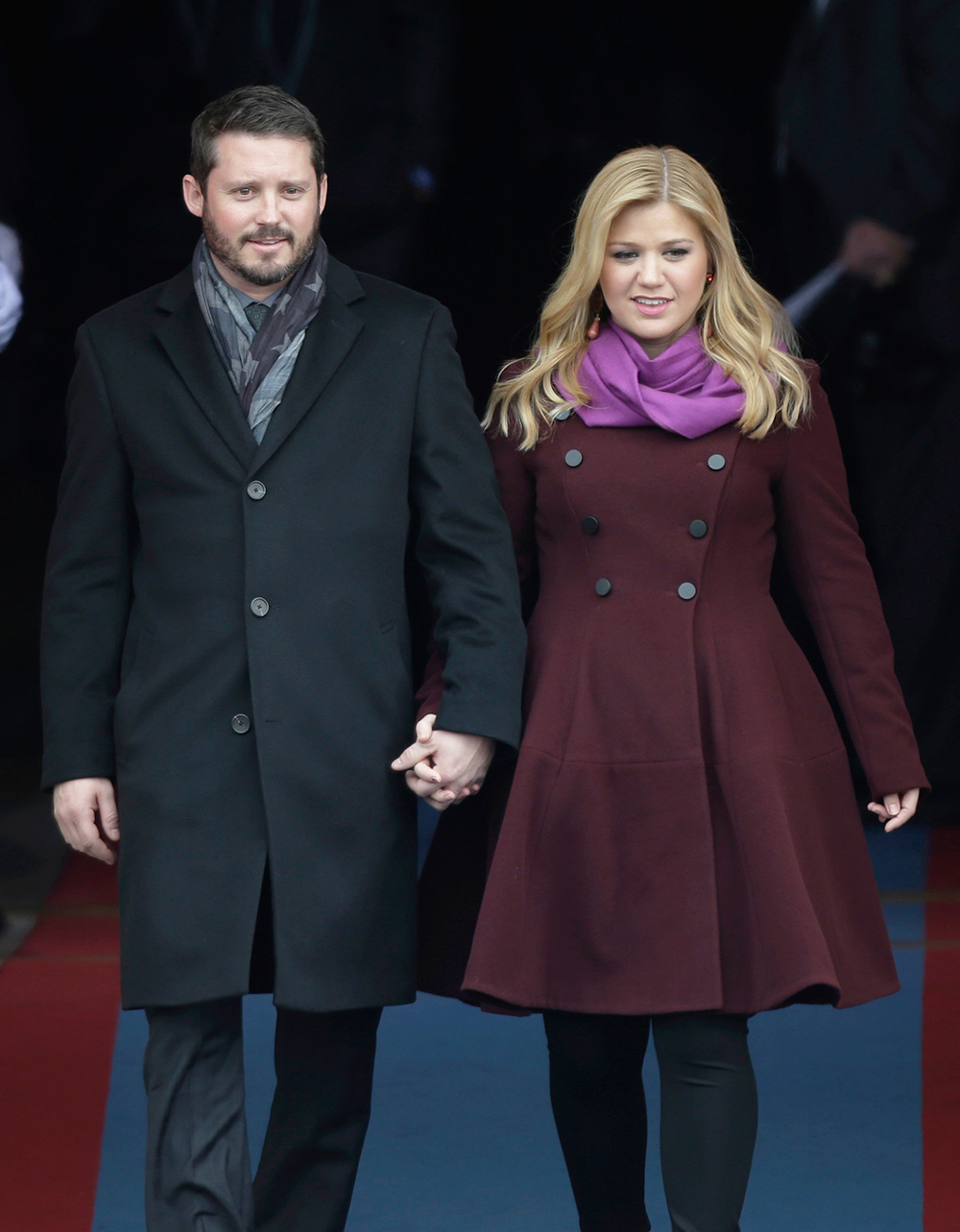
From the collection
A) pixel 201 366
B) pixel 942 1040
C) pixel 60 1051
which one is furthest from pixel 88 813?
pixel 942 1040

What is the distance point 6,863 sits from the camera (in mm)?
5578

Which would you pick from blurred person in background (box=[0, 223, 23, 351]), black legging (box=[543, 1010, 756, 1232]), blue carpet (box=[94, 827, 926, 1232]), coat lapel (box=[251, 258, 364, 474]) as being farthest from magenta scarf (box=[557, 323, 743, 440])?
blurred person in background (box=[0, 223, 23, 351])

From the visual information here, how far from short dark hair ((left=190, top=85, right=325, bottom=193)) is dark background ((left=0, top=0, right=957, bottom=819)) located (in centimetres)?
255

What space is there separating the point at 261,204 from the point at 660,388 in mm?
616

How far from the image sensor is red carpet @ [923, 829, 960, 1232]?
3.33 metres

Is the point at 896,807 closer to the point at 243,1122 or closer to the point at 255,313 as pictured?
the point at 243,1122

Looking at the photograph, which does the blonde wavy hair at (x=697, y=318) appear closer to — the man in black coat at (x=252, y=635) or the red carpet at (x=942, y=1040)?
the man in black coat at (x=252, y=635)

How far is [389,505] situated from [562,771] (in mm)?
440

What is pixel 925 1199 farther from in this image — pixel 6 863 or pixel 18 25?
pixel 18 25

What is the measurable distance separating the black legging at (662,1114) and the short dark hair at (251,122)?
4.17 ft

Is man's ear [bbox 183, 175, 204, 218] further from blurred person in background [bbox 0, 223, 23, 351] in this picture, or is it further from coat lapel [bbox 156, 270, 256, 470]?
blurred person in background [bbox 0, 223, 23, 351]

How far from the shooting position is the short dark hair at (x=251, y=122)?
2.69 metres

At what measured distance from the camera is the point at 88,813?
2.74 metres

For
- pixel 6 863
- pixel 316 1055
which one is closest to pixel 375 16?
pixel 6 863
